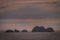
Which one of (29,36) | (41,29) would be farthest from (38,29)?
(29,36)

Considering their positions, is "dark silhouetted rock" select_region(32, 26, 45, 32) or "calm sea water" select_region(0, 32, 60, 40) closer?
"calm sea water" select_region(0, 32, 60, 40)

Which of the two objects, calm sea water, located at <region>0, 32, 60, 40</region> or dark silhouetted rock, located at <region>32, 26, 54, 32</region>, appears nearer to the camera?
calm sea water, located at <region>0, 32, 60, 40</region>

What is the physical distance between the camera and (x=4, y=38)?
41.0 inches

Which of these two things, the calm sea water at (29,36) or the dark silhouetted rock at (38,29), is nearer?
the calm sea water at (29,36)

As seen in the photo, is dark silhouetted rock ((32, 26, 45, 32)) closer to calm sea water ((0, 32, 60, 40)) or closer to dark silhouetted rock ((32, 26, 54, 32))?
dark silhouetted rock ((32, 26, 54, 32))

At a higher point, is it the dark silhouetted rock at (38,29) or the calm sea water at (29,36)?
the dark silhouetted rock at (38,29)

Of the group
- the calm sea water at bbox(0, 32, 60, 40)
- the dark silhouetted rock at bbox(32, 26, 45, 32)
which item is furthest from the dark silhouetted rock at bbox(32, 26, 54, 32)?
the calm sea water at bbox(0, 32, 60, 40)

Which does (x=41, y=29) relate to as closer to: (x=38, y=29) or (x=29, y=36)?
(x=38, y=29)

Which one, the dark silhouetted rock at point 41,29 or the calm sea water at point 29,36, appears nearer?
the calm sea water at point 29,36

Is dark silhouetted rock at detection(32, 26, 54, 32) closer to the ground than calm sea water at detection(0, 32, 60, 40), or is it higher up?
higher up

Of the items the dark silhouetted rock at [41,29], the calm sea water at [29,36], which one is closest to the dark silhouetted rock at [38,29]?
the dark silhouetted rock at [41,29]

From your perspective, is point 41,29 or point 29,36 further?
point 41,29

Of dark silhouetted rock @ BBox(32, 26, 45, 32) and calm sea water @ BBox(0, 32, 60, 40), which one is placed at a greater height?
dark silhouetted rock @ BBox(32, 26, 45, 32)

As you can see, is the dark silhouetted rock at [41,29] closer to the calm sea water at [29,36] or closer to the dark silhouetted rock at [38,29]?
the dark silhouetted rock at [38,29]
